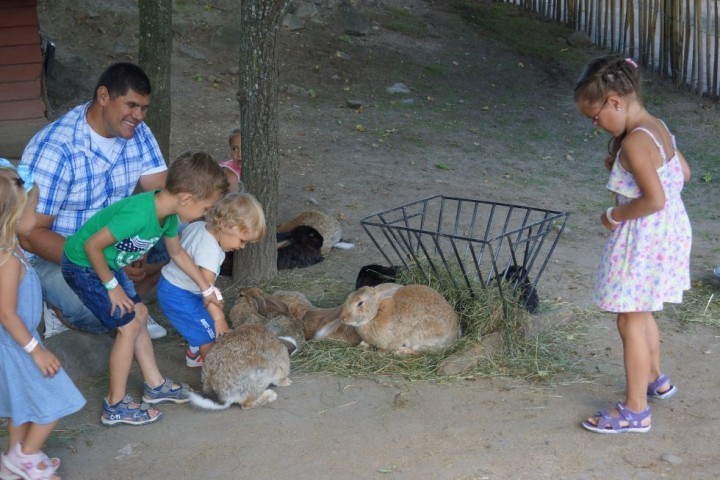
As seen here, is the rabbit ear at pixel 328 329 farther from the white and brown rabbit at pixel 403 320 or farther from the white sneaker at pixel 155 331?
the white sneaker at pixel 155 331

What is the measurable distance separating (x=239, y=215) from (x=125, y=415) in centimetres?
114

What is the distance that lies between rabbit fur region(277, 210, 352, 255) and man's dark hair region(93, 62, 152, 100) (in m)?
2.19

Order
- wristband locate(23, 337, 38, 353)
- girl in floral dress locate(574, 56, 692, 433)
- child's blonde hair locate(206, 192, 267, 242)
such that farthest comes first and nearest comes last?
child's blonde hair locate(206, 192, 267, 242) < girl in floral dress locate(574, 56, 692, 433) < wristband locate(23, 337, 38, 353)

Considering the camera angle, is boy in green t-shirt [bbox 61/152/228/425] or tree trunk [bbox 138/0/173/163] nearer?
boy in green t-shirt [bbox 61/152/228/425]

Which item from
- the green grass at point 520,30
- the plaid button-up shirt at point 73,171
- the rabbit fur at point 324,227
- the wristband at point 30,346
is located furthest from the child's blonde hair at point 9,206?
the green grass at point 520,30

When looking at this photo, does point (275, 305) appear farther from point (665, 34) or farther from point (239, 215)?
point (665, 34)

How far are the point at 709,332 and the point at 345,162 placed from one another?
4911mm

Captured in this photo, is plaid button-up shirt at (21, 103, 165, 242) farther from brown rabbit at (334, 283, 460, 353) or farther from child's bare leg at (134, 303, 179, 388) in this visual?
brown rabbit at (334, 283, 460, 353)

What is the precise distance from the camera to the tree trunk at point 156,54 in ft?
22.9

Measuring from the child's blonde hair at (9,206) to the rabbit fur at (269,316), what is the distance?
5.64 ft

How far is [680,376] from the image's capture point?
14.8ft

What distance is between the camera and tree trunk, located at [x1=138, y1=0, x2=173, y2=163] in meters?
6.97

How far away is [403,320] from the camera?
15.5 ft

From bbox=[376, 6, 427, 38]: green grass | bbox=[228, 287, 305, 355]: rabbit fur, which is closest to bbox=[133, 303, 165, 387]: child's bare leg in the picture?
bbox=[228, 287, 305, 355]: rabbit fur
